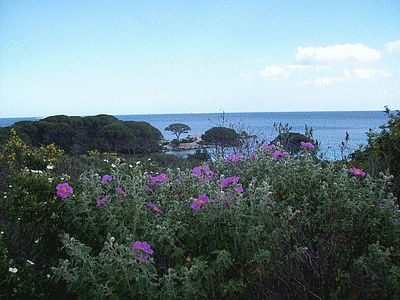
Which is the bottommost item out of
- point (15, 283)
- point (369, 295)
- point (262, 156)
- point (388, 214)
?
point (15, 283)

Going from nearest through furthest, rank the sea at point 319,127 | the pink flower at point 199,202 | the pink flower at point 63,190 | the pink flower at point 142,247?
1. the pink flower at point 142,247
2. the pink flower at point 199,202
3. the pink flower at point 63,190
4. the sea at point 319,127

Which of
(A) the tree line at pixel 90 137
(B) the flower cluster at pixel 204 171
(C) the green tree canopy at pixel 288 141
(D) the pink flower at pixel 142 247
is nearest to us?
(D) the pink flower at pixel 142 247

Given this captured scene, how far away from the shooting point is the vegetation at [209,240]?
1.78 m

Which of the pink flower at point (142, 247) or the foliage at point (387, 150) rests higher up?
the foliage at point (387, 150)

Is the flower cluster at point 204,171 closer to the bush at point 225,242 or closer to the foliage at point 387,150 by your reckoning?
the bush at point 225,242

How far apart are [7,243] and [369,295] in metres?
2.88

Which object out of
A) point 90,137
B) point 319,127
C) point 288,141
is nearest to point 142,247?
point 288,141

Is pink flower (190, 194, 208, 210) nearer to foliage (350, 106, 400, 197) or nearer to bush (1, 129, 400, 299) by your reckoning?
bush (1, 129, 400, 299)

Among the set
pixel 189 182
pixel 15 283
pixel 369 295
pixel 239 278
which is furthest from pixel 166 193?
pixel 369 295

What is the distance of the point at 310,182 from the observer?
292 centimetres

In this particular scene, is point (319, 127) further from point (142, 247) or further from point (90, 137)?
point (142, 247)

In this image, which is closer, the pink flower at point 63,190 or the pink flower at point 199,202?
the pink flower at point 199,202

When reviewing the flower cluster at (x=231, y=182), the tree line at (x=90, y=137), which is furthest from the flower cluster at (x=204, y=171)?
the tree line at (x=90, y=137)

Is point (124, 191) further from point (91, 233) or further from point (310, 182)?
point (310, 182)
